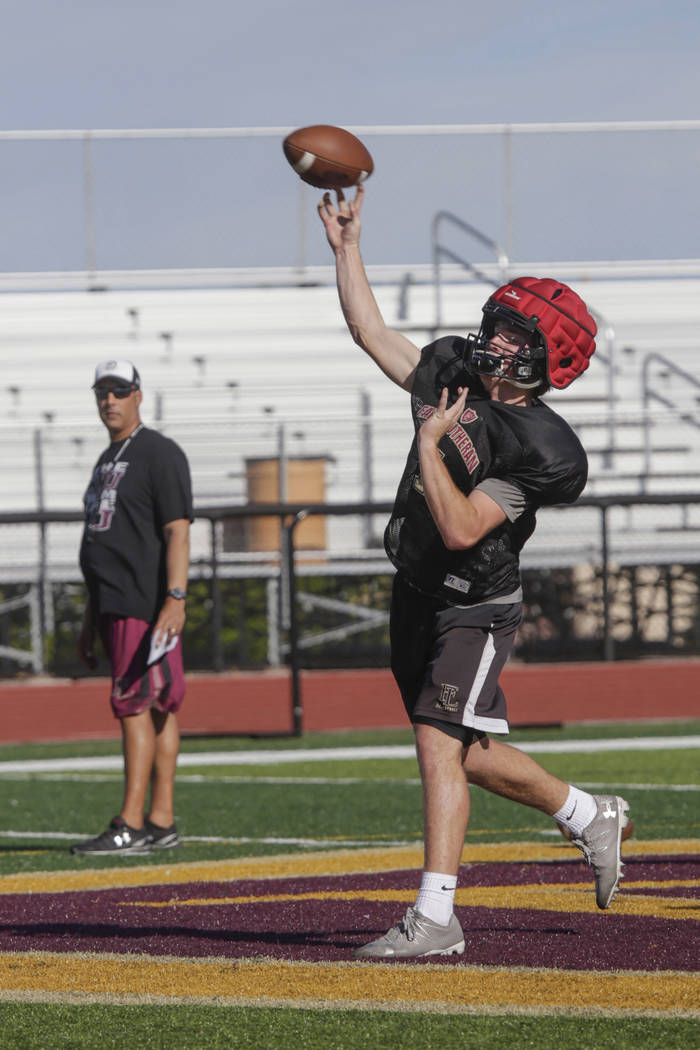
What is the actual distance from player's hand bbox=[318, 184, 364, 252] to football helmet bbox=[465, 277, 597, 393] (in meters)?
0.65

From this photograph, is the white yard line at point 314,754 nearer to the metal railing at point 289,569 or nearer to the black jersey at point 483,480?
the metal railing at point 289,569

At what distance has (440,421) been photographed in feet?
13.8

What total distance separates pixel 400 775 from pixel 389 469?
21.5 feet

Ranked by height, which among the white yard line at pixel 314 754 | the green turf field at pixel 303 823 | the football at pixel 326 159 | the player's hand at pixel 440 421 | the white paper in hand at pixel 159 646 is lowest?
the white yard line at pixel 314 754

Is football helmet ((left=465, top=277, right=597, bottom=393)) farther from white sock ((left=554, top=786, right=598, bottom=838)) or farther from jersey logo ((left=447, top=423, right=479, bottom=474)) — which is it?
white sock ((left=554, top=786, right=598, bottom=838))

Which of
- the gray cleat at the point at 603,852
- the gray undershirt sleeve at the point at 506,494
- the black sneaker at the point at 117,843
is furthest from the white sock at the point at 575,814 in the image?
the black sneaker at the point at 117,843

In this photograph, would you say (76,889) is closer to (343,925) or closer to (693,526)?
(343,925)

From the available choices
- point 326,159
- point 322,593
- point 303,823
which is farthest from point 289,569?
point 326,159

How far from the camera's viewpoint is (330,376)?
19.9 meters

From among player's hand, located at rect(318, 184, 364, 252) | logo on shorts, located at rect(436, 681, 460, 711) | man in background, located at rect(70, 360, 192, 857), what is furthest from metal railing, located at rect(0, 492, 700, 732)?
logo on shorts, located at rect(436, 681, 460, 711)

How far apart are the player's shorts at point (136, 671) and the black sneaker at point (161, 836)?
488mm

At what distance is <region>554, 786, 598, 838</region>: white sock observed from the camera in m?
4.59

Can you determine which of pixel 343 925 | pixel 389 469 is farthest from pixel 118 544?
pixel 389 469

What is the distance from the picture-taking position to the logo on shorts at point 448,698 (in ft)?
14.3
